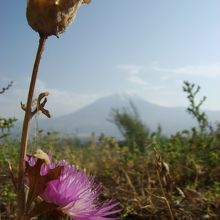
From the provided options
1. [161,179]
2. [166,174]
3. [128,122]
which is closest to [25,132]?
[166,174]

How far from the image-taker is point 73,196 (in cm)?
124

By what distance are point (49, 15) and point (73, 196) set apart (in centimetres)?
43

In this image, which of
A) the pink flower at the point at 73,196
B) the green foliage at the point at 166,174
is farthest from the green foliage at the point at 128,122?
the pink flower at the point at 73,196

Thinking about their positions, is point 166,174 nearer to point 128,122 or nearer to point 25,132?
point 25,132

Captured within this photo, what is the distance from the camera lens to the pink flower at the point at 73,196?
4.03 ft

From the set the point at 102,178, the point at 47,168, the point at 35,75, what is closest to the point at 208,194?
the point at 102,178

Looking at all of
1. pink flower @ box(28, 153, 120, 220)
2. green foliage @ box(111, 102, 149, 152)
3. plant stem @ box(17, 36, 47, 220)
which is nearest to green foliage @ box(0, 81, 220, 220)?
pink flower @ box(28, 153, 120, 220)

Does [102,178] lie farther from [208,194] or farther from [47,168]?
[47,168]

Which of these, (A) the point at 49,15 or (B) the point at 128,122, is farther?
(B) the point at 128,122

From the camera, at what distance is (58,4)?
117 centimetres

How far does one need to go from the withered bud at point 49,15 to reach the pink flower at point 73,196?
12.8 inches

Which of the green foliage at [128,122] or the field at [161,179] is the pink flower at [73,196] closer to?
the field at [161,179]

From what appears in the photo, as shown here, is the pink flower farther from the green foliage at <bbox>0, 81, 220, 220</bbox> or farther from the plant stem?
the green foliage at <bbox>0, 81, 220, 220</bbox>

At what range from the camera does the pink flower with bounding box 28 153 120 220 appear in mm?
1229
